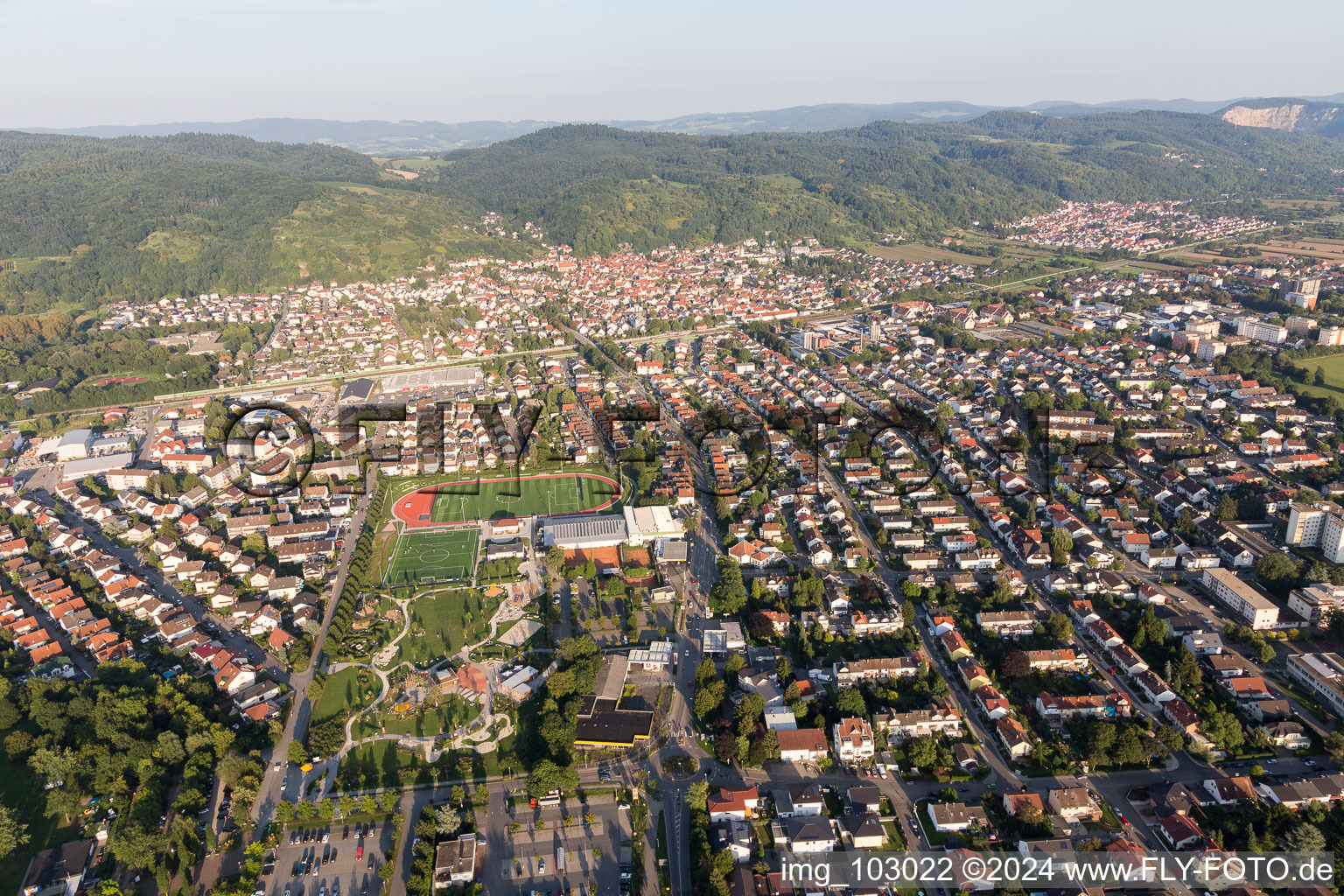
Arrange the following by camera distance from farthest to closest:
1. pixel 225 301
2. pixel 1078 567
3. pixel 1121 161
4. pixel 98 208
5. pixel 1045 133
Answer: pixel 1045 133, pixel 1121 161, pixel 98 208, pixel 225 301, pixel 1078 567

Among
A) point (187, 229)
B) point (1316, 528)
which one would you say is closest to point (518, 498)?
point (1316, 528)

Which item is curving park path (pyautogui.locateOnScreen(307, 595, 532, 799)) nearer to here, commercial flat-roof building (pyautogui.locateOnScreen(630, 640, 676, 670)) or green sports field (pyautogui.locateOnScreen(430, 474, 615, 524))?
commercial flat-roof building (pyautogui.locateOnScreen(630, 640, 676, 670))

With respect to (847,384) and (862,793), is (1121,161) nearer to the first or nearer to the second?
(847,384)

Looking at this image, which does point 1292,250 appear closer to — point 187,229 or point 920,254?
point 920,254

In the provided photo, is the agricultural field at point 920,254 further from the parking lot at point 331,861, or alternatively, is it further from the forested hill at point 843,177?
the parking lot at point 331,861

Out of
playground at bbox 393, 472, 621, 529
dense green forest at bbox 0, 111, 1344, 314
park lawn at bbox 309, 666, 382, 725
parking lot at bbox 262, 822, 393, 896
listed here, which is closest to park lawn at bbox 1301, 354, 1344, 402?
playground at bbox 393, 472, 621, 529

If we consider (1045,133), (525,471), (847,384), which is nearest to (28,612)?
(525,471)

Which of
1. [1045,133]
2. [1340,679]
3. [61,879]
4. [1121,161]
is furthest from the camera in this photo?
[1045,133]
